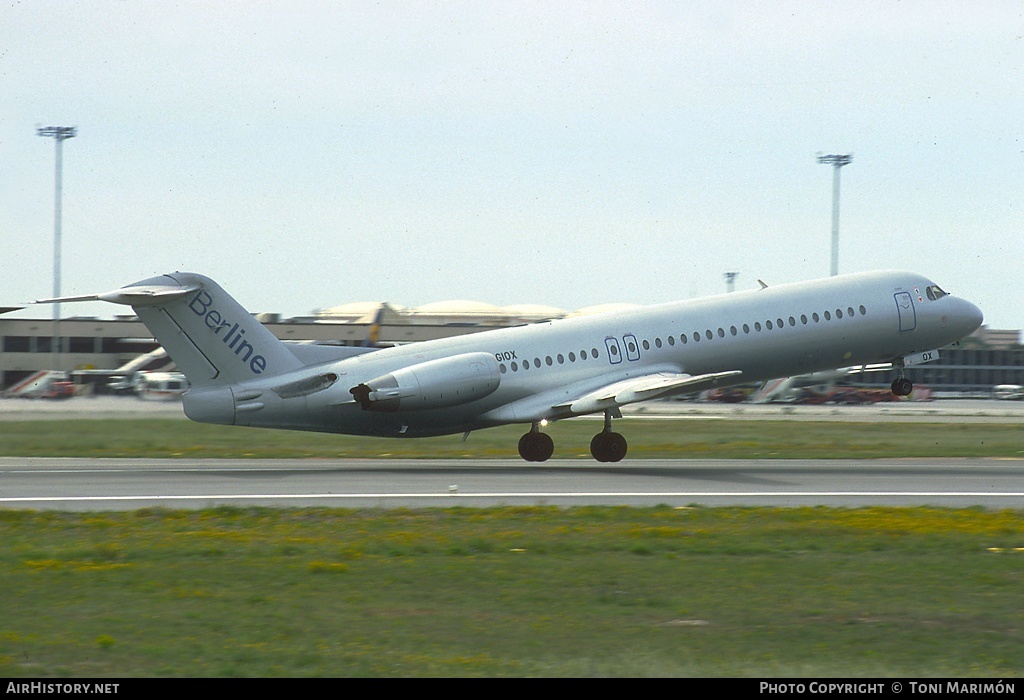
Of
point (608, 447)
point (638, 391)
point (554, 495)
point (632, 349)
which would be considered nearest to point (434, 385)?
point (638, 391)

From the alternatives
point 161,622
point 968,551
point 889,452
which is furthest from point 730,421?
point 161,622

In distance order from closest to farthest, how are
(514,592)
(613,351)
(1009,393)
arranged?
(514,592), (613,351), (1009,393)

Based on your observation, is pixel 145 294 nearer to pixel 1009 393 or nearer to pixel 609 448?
pixel 609 448

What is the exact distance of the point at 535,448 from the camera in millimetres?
31312

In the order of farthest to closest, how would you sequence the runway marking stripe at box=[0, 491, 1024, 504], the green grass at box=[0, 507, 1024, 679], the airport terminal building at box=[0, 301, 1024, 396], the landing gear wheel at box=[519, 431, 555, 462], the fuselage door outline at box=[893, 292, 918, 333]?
the airport terminal building at box=[0, 301, 1024, 396], the fuselage door outline at box=[893, 292, 918, 333], the landing gear wheel at box=[519, 431, 555, 462], the runway marking stripe at box=[0, 491, 1024, 504], the green grass at box=[0, 507, 1024, 679]

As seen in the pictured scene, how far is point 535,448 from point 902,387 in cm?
1135

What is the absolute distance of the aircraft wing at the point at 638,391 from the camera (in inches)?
1136

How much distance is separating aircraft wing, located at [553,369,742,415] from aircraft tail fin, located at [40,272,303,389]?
792cm

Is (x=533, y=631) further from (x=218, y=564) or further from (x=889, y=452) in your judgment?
(x=889, y=452)

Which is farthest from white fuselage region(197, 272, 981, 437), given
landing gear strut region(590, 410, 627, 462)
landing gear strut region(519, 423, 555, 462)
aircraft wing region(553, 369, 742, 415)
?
landing gear strut region(590, 410, 627, 462)

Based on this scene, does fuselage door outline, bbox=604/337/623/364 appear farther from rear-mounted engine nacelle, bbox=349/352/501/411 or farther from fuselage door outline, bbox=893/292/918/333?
fuselage door outline, bbox=893/292/918/333

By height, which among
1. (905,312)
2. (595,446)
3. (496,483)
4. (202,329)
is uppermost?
(905,312)

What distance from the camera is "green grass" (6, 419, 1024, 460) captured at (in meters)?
34.3

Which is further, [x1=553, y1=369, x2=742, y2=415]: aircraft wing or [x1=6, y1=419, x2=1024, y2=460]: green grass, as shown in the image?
[x1=6, y1=419, x2=1024, y2=460]: green grass
